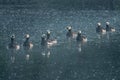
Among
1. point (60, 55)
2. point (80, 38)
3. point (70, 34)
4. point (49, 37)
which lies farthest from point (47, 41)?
point (60, 55)

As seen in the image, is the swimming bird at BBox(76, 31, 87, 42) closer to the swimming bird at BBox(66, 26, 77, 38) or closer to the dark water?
the dark water

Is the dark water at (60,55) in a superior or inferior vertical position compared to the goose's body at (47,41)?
inferior

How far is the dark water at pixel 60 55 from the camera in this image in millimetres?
56375

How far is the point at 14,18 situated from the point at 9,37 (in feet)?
64.5

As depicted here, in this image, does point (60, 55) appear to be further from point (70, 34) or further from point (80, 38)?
point (70, 34)

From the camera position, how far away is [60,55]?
62.8m

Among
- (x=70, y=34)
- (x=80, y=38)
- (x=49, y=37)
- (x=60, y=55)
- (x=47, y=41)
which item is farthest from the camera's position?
(x=70, y=34)

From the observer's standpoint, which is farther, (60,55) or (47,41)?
(47,41)

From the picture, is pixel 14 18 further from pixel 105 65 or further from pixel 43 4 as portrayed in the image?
pixel 105 65

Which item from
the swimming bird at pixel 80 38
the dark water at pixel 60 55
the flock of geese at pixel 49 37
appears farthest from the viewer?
the swimming bird at pixel 80 38

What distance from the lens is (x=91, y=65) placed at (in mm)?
59219

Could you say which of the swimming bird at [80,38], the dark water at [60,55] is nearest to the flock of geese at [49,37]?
the swimming bird at [80,38]

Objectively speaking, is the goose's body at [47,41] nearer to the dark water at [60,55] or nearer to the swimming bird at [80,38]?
the dark water at [60,55]

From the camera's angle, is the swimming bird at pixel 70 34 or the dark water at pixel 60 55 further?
the swimming bird at pixel 70 34
